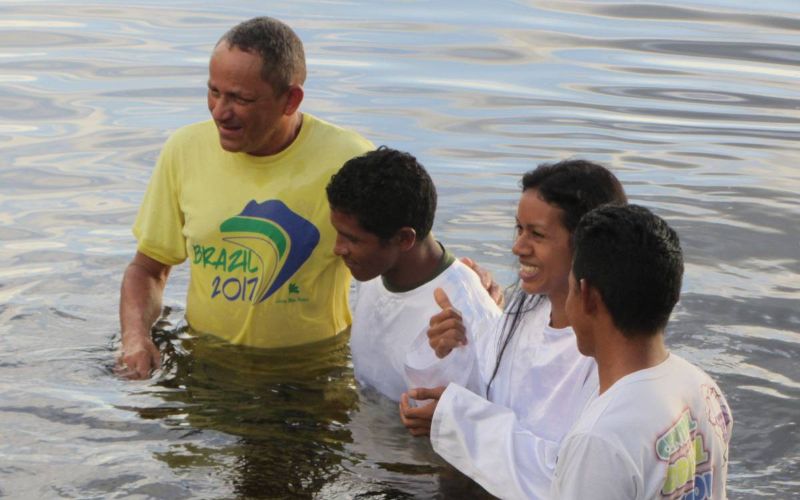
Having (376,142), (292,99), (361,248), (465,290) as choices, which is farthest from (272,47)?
(376,142)

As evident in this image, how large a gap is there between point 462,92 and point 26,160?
439 cm

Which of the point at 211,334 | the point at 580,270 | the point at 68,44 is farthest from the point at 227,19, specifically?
the point at 580,270

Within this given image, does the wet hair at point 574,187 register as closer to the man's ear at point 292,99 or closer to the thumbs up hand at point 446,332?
the thumbs up hand at point 446,332

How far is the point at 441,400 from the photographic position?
18.0 ft

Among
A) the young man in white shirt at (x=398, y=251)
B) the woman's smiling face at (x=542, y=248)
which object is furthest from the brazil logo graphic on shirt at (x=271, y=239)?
the woman's smiling face at (x=542, y=248)

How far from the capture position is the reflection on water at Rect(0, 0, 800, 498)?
21.4 ft

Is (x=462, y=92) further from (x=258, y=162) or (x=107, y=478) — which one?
(x=107, y=478)

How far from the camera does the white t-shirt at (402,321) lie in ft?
19.9

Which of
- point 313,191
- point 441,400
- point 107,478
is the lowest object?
point 107,478

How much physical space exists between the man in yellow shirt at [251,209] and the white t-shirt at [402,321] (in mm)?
505

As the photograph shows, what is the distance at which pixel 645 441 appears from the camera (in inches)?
163

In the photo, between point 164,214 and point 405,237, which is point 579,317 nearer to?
point 405,237

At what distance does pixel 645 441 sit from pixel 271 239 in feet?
10.2

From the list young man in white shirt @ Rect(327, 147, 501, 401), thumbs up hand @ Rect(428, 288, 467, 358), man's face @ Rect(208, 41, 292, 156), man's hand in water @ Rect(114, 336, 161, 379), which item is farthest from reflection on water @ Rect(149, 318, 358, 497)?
man's face @ Rect(208, 41, 292, 156)
